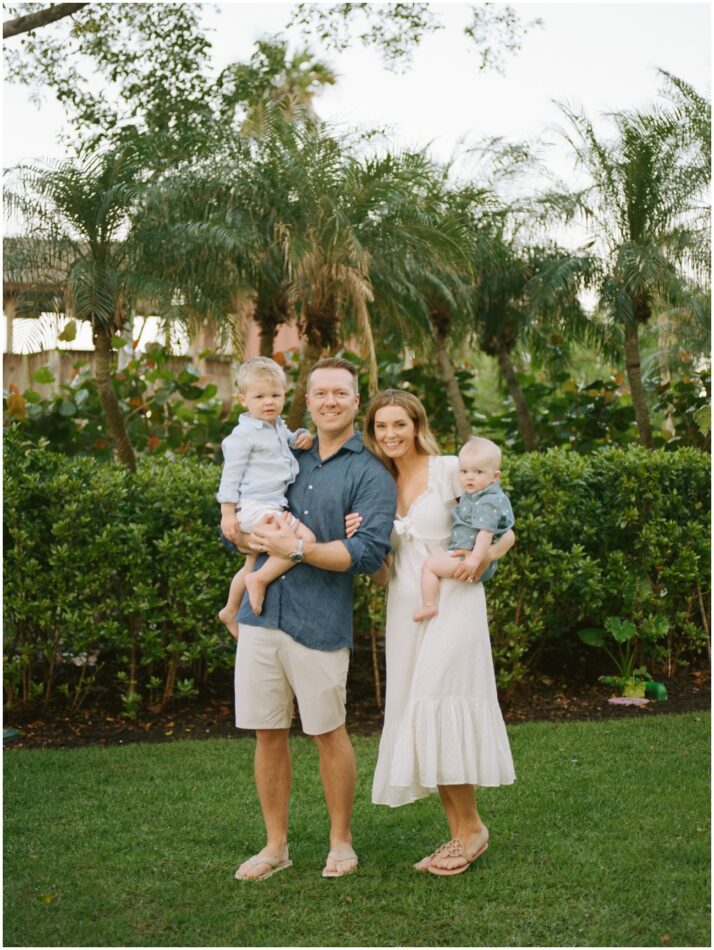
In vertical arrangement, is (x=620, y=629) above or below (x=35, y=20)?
below

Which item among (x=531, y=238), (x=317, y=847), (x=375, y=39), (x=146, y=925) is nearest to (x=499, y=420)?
(x=531, y=238)

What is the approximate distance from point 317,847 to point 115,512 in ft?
10.4

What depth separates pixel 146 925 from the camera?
412 cm

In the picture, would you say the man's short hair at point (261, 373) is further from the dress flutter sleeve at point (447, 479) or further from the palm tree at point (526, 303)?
the palm tree at point (526, 303)

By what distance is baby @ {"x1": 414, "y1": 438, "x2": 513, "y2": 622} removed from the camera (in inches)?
170

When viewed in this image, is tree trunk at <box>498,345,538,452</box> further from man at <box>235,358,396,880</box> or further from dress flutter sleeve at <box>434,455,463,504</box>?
man at <box>235,358,396,880</box>

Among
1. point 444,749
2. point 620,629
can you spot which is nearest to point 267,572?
point 444,749

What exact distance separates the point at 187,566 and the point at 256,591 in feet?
9.84

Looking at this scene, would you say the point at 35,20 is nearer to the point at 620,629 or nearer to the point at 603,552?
the point at 603,552

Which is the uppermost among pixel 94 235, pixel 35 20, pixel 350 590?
pixel 35 20

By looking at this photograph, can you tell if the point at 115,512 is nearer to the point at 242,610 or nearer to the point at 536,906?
the point at 242,610

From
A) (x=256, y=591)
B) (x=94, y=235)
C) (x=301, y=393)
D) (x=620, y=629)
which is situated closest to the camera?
(x=256, y=591)

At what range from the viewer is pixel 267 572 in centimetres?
435

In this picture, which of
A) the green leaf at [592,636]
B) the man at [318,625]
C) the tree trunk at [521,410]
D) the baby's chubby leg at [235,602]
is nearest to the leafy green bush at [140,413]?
the tree trunk at [521,410]
